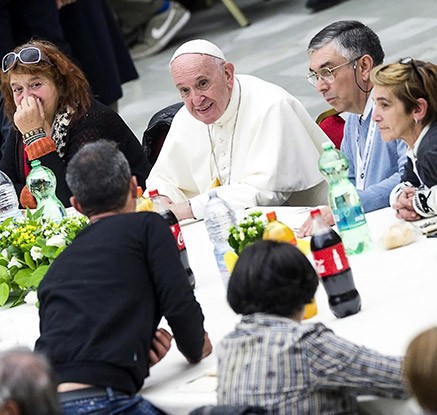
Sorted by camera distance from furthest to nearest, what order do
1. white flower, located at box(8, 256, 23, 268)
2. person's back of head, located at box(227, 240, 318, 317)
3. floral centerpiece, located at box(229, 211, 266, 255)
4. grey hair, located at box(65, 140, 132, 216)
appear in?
white flower, located at box(8, 256, 23, 268) < floral centerpiece, located at box(229, 211, 266, 255) < grey hair, located at box(65, 140, 132, 216) < person's back of head, located at box(227, 240, 318, 317)

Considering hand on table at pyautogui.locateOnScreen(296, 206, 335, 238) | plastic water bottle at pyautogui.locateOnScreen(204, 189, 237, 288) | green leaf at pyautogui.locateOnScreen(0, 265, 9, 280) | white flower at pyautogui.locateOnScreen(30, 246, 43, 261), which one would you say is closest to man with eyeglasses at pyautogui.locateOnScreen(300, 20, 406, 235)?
hand on table at pyautogui.locateOnScreen(296, 206, 335, 238)

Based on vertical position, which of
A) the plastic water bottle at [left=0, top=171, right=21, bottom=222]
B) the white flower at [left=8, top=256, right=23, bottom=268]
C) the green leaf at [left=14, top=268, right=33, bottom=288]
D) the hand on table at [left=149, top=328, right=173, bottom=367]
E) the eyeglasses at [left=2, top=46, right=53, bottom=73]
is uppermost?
the eyeglasses at [left=2, top=46, right=53, bottom=73]

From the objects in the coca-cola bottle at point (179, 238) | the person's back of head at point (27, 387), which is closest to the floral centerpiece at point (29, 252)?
the coca-cola bottle at point (179, 238)

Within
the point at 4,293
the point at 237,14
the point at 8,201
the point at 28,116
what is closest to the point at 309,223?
Result: the point at 4,293

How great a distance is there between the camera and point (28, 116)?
5.76m

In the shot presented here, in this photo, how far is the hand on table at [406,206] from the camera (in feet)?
14.4

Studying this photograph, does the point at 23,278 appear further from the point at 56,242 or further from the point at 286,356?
the point at 286,356

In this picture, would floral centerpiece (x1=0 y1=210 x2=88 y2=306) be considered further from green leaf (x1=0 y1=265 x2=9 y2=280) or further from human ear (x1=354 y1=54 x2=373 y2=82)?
human ear (x1=354 y1=54 x2=373 y2=82)

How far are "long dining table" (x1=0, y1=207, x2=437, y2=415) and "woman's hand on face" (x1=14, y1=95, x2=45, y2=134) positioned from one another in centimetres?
137

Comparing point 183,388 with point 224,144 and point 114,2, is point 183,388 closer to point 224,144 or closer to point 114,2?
point 224,144

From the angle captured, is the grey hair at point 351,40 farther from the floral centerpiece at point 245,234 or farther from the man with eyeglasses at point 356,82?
the floral centerpiece at point 245,234

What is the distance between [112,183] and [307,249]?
834 millimetres

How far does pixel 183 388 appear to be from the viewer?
350 cm

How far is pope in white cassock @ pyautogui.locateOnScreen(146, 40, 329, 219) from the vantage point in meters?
5.20
